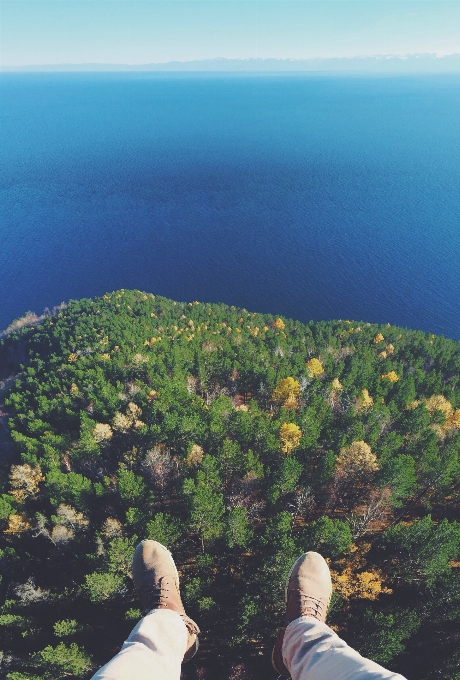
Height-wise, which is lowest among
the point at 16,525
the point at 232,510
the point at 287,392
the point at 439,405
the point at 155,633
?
the point at 155,633

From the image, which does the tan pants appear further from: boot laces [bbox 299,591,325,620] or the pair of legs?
boot laces [bbox 299,591,325,620]

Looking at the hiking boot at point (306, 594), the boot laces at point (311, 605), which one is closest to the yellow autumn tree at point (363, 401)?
the hiking boot at point (306, 594)

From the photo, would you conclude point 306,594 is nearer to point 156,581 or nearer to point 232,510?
point 156,581

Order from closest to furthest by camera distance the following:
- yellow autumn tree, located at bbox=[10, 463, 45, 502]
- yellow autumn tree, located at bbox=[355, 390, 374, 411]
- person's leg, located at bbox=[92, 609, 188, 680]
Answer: person's leg, located at bbox=[92, 609, 188, 680]
yellow autumn tree, located at bbox=[10, 463, 45, 502]
yellow autumn tree, located at bbox=[355, 390, 374, 411]

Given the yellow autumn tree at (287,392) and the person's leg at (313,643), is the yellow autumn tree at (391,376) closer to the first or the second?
the yellow autumn tree at (287,392)

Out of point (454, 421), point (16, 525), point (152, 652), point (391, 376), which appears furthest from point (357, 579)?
point (391, 376)

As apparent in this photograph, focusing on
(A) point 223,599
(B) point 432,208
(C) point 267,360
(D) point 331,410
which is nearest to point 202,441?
(A) point 223,599

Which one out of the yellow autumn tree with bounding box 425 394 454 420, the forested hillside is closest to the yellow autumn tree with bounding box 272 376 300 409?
the forested hillside
